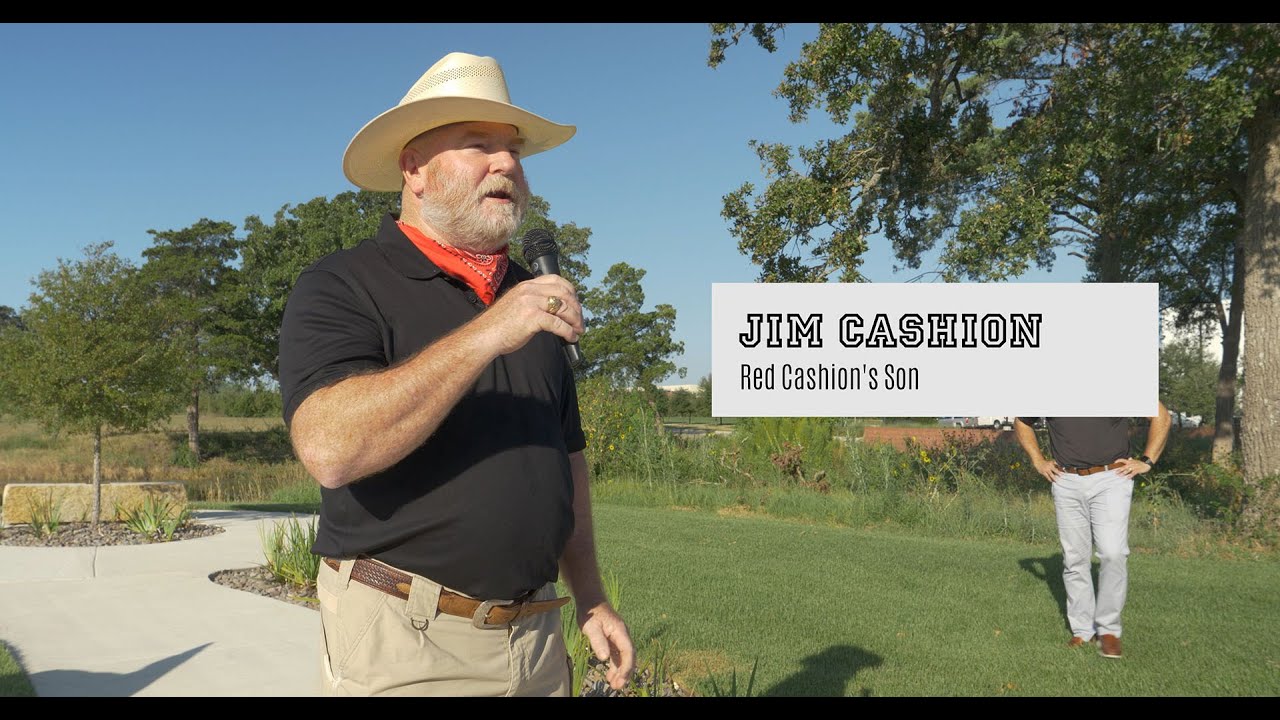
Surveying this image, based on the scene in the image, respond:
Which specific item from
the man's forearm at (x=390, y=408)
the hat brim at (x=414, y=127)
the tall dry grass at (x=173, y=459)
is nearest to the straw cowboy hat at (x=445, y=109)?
the hat brim at (x=414, y=127)

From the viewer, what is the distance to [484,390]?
2.31 metres

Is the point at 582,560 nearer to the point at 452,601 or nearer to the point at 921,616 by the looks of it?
the point at 452,601

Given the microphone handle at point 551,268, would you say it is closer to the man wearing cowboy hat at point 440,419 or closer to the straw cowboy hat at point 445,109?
the man wearing cowboy hat at point 440,419

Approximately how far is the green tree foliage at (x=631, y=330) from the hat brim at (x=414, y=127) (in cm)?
3596

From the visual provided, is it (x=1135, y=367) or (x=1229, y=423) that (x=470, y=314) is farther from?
(x=1229, y=423)

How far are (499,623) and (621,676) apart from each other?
1.83 feet

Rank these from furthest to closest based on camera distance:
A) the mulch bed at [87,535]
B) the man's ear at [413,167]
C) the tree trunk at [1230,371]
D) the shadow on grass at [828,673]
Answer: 1. the tree trunk at [1230,371]
2. the mulch bed at [87,535]
3. the shadow on grass at [828,673]
4. the man's ear at [413,167]

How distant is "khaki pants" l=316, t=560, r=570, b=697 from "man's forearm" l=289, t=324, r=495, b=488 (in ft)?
1.47

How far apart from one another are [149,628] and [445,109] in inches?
227

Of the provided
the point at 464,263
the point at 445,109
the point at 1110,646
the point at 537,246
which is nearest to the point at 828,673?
the point at 1110,646

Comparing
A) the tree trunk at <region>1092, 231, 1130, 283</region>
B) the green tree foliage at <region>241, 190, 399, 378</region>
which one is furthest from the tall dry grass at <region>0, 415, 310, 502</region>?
the tree trunk at <region>1092, 231, 1130, 283</region>

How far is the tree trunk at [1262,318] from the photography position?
12.0m

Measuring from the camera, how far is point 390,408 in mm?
1904
